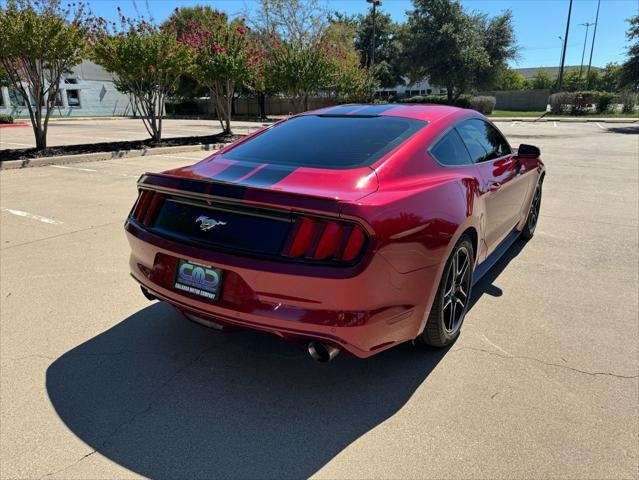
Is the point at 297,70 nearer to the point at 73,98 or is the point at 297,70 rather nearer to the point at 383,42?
the point at 73,98

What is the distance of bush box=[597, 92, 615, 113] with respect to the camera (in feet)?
128

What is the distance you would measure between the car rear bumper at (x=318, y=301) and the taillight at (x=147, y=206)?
373 mm

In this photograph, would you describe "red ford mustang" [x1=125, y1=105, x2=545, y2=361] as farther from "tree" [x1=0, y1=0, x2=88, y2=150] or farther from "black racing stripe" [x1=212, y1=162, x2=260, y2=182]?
"tree" [x1=0, y1=0, x2=88, y2=150]

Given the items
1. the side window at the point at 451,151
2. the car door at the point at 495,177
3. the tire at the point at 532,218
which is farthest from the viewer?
the tire at the point at 532,218

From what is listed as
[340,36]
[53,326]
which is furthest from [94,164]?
[340,36]

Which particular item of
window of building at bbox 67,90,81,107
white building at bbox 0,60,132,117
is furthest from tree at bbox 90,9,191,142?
window of building at bbox 67,90,81,107

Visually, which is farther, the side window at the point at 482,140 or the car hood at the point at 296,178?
the side window at the point at 482,140

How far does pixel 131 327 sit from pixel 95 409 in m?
0.92

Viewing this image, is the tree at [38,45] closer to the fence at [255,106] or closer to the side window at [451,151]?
the side window at [451,151]

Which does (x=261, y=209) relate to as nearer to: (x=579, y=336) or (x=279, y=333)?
(x=279, y=333)

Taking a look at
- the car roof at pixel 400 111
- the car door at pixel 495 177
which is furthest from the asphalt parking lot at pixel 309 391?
the car roof at pixel 400 111

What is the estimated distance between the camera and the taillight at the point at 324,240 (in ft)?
7.22

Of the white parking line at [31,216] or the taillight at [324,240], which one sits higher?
the taillight at [324,240]

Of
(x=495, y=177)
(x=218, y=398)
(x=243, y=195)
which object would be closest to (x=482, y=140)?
(x=495, y=177)
